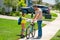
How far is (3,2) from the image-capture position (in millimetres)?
34375

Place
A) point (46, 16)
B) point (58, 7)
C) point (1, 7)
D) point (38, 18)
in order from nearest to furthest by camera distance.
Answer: point (38, 18) < point (58, 7) < point (46, 16) < point (1, 7)

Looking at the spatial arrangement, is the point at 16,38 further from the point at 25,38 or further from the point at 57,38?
the point at 57,38

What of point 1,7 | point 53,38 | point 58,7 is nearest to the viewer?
point 53,38

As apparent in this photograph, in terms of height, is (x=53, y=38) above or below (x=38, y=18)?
below

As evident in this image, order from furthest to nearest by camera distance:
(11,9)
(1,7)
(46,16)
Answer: (11,9), (1,7), (46,16)

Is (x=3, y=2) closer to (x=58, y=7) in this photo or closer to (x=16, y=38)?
(x=58, y=7)

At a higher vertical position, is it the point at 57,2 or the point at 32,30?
the point at 57,2

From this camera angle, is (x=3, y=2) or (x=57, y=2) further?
(x=3, y=2)

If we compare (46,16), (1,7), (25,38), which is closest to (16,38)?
(25,38)

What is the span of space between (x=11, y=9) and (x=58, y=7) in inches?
825

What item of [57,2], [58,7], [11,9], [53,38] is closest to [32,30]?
[53,38]

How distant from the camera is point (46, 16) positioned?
102ft

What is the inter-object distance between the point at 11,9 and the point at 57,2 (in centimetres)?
2224

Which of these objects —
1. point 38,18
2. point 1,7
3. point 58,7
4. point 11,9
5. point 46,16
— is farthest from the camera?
point 11,9
